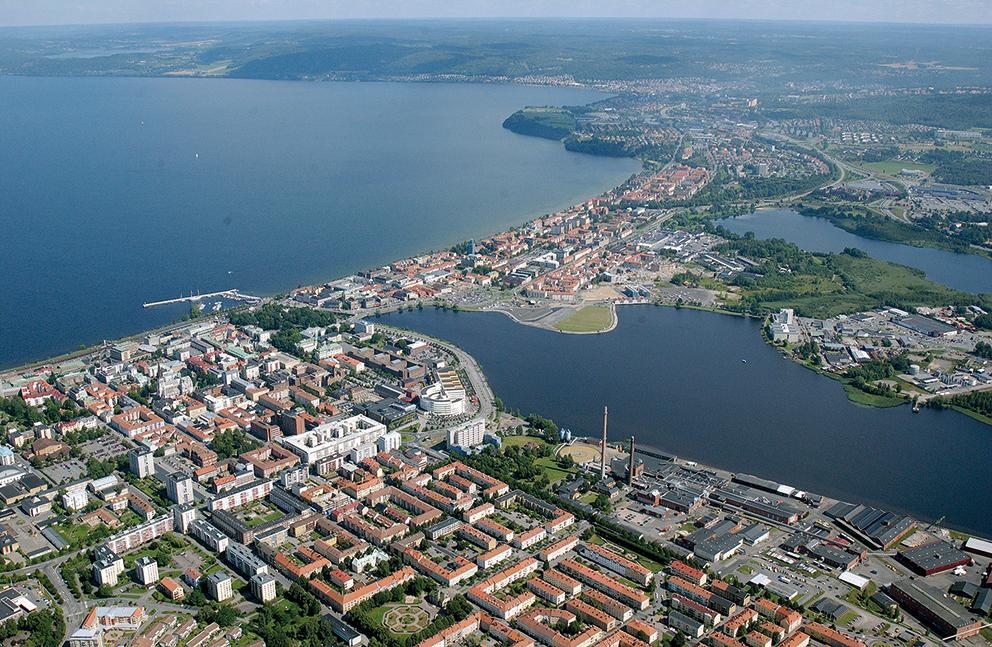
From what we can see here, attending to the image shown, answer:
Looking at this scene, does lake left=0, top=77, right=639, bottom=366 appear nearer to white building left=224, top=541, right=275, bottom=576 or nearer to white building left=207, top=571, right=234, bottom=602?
white building left=224, top=541, right=275, bottom=576

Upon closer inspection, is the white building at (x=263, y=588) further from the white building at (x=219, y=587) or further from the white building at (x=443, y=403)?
the white building at (x=443, y=403)

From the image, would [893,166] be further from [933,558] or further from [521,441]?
[933,558]

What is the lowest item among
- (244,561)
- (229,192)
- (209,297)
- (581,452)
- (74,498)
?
(581,452)

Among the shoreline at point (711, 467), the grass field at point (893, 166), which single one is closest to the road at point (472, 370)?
the shoreline at point (711, 467)

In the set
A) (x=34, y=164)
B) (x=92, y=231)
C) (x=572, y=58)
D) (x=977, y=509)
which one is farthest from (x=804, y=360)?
(x=572, y=58)

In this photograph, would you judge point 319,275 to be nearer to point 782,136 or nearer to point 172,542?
point 172,542

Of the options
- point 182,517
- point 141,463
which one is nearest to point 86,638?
point 182,517
